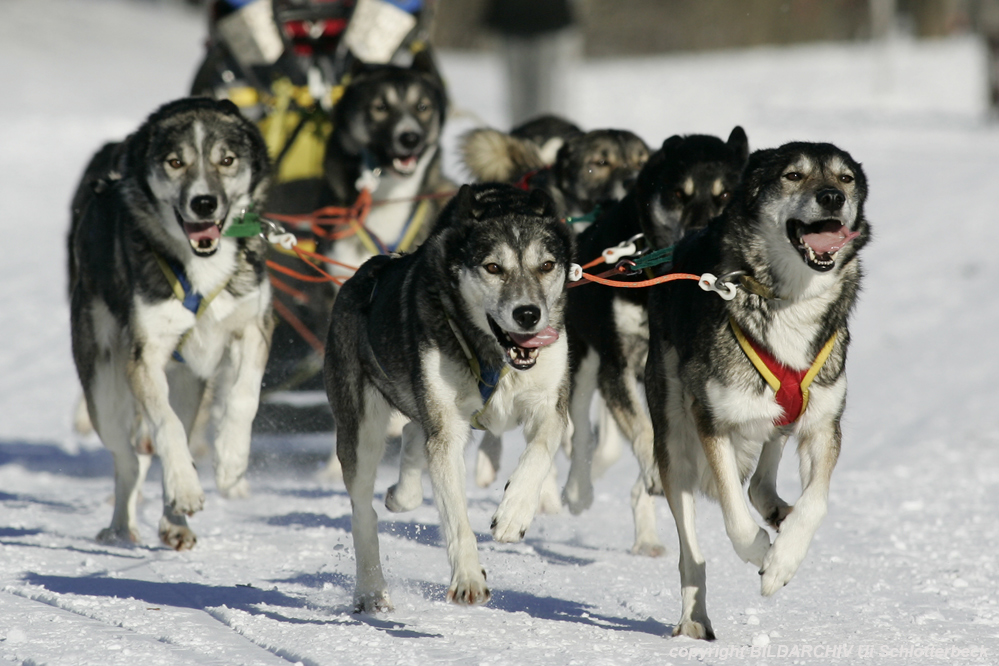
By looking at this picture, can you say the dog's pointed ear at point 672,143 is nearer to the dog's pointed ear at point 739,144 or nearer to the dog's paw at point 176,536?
the dog's pointed ear at point 739,144

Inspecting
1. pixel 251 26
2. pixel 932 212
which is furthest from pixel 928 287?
pixel 251 26

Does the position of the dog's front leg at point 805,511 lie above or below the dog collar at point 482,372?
below

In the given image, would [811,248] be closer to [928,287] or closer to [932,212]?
[928,287]

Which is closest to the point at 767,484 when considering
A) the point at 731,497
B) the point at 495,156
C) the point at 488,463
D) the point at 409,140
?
the point at 731,497

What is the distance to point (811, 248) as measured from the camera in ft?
10.6

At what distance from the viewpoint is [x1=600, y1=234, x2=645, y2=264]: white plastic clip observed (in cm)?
416

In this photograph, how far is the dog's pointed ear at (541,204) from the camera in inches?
136

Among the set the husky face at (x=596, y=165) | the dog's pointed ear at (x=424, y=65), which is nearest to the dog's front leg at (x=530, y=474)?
the husky face at (x=596, y=165)

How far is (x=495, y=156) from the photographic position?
5441 mm

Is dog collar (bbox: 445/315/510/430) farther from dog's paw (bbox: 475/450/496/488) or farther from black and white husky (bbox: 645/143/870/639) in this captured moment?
dog's paw (bbox: 475/450/496/488)

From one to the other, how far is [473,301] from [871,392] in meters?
4.66

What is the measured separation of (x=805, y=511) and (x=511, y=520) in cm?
72

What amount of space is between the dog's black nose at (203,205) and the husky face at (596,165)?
5.20ft

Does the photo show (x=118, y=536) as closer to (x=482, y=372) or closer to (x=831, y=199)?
(x=482, y=372)
